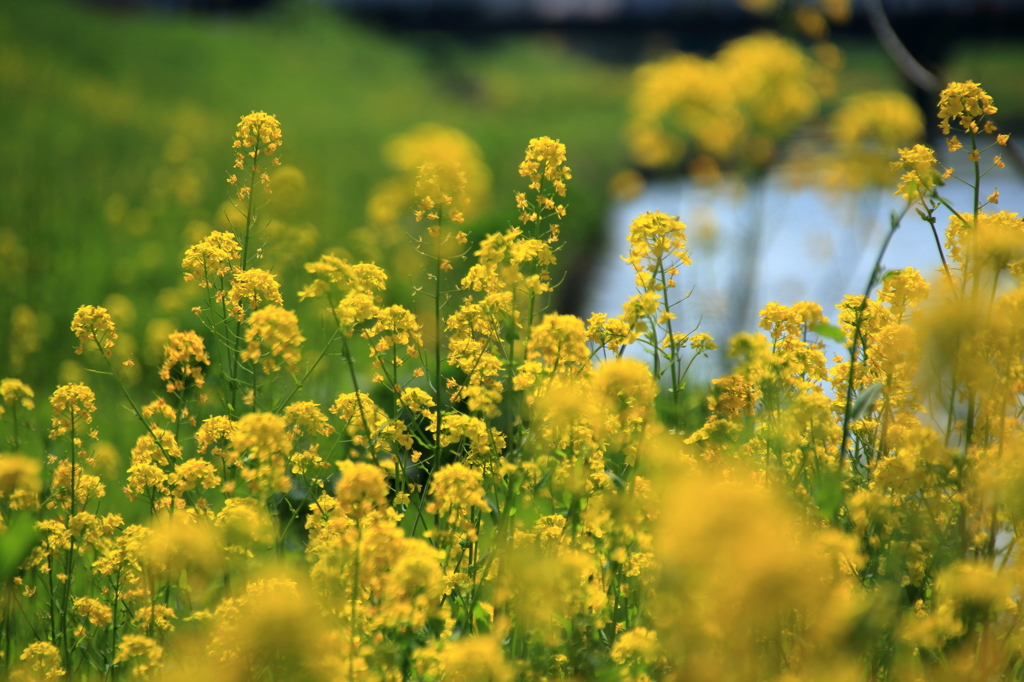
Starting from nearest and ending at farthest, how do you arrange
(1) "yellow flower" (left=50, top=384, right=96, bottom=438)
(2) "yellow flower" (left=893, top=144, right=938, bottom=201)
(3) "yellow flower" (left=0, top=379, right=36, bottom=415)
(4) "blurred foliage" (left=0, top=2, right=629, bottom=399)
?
(2) "yellow flower" (left=893, top=144, right=938, bottom=201), (1) "yellow flower" (left=50, top=384, right=96, bottom=438), (3) "yellow flower" (left=0, top=379, right=36, bottom=415), (4) "blurred foliage" (left=0, top=2, right=629, bottom=399)

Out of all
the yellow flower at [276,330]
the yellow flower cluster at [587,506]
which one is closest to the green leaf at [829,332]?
the yellow flower cluster at [587,506]

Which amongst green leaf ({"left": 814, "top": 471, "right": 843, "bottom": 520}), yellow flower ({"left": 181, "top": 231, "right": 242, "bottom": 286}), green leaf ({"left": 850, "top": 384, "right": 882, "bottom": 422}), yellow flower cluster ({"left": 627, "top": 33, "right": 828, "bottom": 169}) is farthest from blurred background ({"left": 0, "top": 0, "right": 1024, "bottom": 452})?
green leaf ({"left": 814, "top": 471, "right": 843, "bottom": 520})

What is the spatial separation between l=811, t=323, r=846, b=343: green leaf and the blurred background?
35cm

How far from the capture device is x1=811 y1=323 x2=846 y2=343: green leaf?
1.88m

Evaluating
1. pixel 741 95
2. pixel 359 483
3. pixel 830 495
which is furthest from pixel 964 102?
pixel 741 95

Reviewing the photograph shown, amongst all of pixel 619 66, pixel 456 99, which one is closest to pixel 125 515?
pixel 456 99

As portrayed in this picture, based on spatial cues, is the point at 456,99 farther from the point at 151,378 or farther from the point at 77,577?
the point at 77,577

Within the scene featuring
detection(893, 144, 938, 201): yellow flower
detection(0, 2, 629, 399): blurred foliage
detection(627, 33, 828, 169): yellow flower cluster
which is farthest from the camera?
detection(0, 2, 629, 399): blurred foliage

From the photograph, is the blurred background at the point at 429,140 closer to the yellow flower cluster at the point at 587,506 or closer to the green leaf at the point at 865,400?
the yellow flower cluster at the point at 587,506

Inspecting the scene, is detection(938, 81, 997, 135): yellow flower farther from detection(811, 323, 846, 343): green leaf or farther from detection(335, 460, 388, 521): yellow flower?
detection(335, 460, 388, 521): yellow flower

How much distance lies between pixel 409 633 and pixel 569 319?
1.89ft

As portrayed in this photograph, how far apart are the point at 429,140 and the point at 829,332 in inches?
192

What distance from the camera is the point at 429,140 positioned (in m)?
6.41

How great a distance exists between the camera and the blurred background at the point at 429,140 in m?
4.36
